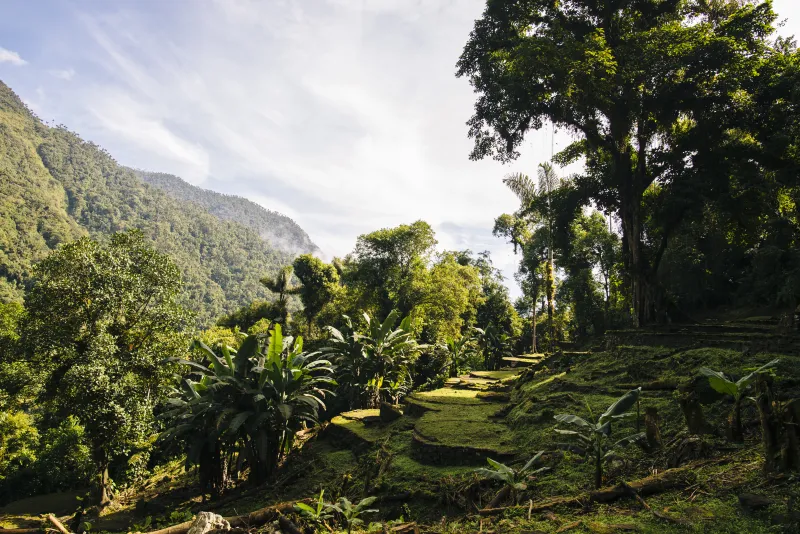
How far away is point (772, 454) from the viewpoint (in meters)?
3.29

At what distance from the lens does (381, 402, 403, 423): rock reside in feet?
32.9

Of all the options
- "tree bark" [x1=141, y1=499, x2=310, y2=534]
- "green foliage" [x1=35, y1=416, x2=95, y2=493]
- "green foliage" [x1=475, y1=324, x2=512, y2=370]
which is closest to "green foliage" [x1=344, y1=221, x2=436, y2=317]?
"green foliage" [x1=475, y1=324, x2=512, y2=370]

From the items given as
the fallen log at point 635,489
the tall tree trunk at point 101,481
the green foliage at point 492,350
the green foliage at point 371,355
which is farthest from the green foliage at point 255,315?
the fallen log at point 635,489

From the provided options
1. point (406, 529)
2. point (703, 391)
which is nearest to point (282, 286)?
point (406, 529)

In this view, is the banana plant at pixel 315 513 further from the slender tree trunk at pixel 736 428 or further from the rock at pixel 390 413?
the rock at pixel 390 413

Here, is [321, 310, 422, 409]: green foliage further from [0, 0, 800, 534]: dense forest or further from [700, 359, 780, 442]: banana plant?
[700, 359, 780, 442]: banana plant

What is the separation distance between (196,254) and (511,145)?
397 ft

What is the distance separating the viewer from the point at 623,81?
13078 millimetres

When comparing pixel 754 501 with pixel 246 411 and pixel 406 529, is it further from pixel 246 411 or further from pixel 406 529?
pixel 246 411

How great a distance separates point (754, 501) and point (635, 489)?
3.05 feet

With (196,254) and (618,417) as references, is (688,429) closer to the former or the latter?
(618,417)

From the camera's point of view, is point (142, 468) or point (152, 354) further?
point (142, 468)

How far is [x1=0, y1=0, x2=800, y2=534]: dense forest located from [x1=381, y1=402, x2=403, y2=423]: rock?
10 centimetres

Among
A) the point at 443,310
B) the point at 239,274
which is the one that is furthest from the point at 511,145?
the point at 239,274
